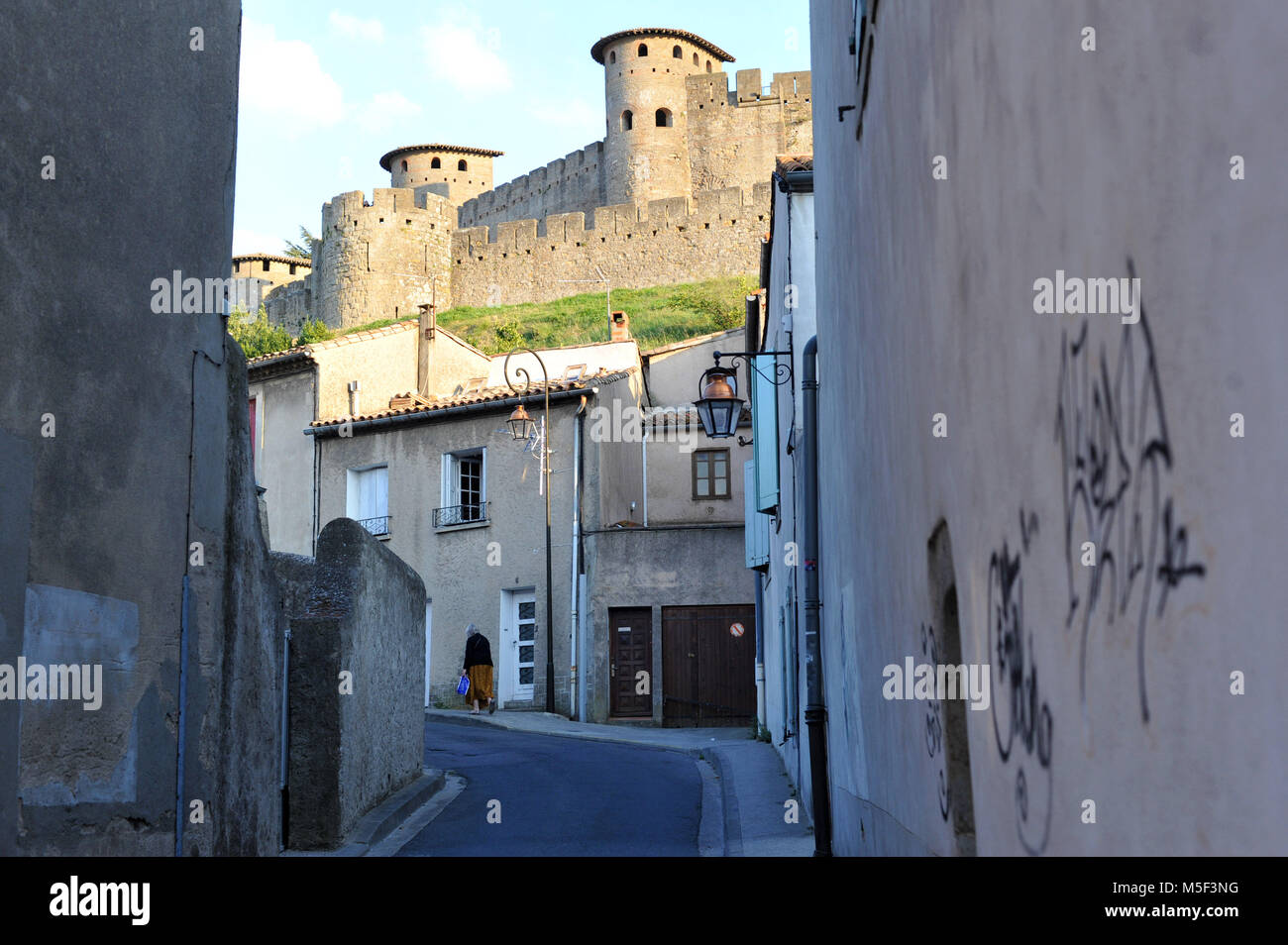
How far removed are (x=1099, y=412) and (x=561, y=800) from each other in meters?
9.99

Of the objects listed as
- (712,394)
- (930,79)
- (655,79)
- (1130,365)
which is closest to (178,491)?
(930,79)

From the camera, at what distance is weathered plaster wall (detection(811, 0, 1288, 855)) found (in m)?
1.71

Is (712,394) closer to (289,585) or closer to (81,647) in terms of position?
(289,585)

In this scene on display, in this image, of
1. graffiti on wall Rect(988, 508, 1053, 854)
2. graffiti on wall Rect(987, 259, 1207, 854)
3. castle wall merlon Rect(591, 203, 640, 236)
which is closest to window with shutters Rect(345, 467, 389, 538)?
graffiti on wall Rect(988, 508, 1053, 854)

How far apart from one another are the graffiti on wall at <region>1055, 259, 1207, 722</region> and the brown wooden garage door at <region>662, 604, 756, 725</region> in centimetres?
2100

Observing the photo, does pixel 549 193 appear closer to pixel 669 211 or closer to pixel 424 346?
pixel 669 211

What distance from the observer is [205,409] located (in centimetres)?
669

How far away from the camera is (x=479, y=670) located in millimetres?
21312

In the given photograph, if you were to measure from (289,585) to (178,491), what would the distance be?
155 inches

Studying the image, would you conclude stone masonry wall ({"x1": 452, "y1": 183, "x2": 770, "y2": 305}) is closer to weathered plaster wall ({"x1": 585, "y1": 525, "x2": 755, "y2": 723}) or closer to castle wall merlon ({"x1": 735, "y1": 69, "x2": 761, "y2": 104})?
castle wall merlon ({"x1": 735, "y1": 69, "x2": 761, "y2": 104})

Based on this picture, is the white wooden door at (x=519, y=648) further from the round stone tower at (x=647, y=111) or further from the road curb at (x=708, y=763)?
the round stone tower at (x=647, y=111)

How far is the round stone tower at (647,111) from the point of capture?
64750 millimetres

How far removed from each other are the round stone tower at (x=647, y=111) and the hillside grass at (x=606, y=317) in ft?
31.1

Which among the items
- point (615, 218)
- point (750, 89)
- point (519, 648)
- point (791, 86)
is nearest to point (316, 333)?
point (615, 218)
